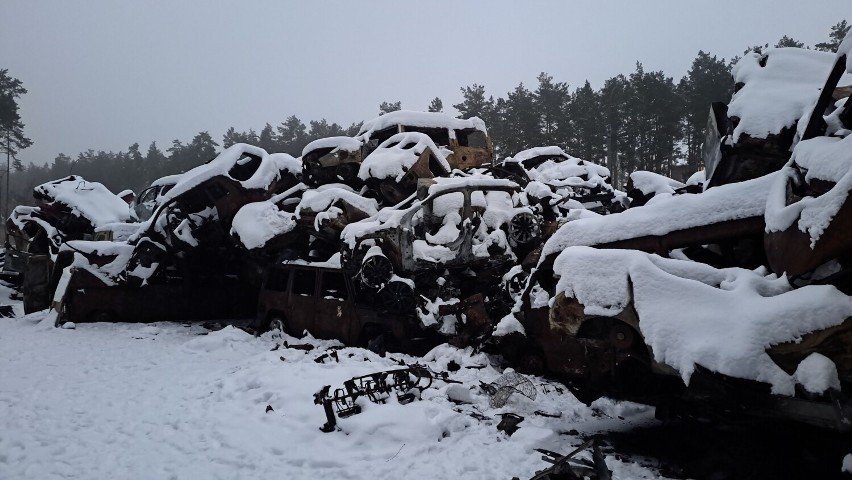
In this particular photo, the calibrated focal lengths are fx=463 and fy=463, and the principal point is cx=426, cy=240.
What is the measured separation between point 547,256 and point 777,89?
7.54 feet

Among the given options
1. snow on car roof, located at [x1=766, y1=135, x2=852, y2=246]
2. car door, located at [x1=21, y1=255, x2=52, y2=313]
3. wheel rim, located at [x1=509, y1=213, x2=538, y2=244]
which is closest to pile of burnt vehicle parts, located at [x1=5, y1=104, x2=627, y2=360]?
wheel rim, located at [x1=509, y1=213, x2=538, y2=244]

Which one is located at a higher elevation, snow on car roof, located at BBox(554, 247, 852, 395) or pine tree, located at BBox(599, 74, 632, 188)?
pine tree, located at BBox(599, 74, 632, 188)

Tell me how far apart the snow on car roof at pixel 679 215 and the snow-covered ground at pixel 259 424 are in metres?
1.84

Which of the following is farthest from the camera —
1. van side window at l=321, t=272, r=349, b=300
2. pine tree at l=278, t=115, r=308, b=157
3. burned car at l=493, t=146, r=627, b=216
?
pine tree at l=278, t=115, r=308, b=157

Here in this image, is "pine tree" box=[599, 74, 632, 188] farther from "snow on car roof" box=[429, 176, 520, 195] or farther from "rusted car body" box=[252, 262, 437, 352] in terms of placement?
"rusted car body" box=[252, 262, 437, 352]

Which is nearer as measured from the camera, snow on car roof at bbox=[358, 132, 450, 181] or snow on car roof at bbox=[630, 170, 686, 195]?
snow on car roof at bbox=[630, 170, 686, 195]

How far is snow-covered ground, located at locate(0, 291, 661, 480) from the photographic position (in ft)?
12.9

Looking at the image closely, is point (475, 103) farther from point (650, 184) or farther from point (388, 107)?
point (650, 184)

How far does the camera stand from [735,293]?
2779 millimetres

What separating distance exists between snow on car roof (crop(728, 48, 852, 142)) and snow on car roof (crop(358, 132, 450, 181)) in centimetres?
642

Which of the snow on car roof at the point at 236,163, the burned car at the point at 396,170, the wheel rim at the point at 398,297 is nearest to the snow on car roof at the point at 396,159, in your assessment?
the burned car at the point at 396,170

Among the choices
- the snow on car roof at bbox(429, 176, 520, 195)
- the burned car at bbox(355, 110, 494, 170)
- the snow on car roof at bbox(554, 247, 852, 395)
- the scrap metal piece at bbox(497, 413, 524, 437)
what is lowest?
the scrap metal piece at bbox(497, 413, 524, 437)

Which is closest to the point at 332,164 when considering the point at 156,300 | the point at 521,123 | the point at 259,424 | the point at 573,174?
the point at 156,300

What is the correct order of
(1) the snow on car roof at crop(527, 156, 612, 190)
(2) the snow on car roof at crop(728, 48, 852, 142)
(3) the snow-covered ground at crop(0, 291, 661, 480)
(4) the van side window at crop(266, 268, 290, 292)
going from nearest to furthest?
(2) the snow on car roof at crop(728, 48, 852, 142)
(3) the snow-covered ground at crop(0, 291, 661, 480)
(4) the van side window at crop(266, 268, 290, 292)
(1) the snow on car roof at crop(527, 156, 612, 190)
